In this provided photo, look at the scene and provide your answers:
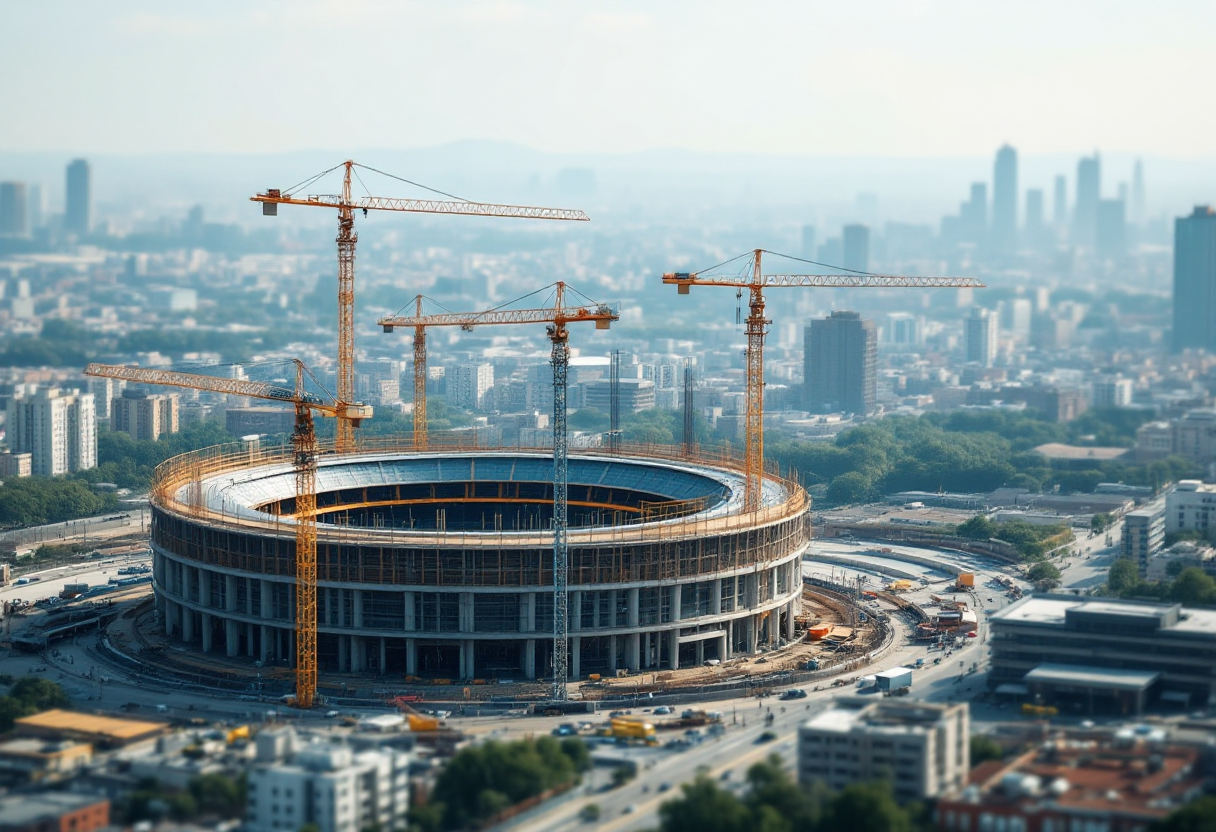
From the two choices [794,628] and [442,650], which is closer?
[442,650]

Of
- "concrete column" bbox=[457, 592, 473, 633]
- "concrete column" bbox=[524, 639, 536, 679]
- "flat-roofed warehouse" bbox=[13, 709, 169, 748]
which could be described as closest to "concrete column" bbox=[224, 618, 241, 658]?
"concrete column" bbox=[457, 592, 473, 633]

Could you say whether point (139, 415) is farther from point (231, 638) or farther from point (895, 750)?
point (895, 750)

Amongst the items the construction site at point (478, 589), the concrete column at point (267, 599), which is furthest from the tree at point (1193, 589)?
the concrete column at point (267, 599)

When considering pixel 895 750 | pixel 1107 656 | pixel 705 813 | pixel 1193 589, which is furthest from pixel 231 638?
pixel 1193 589

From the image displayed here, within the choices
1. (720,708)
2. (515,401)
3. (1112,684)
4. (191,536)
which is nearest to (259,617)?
(191,536)

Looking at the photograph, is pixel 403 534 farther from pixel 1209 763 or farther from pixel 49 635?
pixel 1209 763

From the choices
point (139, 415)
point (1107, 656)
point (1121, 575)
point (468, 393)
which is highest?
point (468, 393)

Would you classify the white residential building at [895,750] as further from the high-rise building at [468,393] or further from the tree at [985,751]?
the high-rise building at [468,393]
